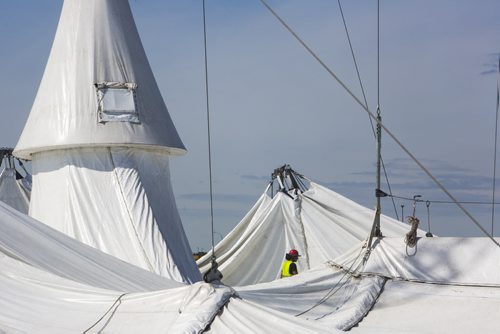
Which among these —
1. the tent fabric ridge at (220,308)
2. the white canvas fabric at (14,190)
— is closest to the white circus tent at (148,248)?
the tent fabric ridge at (220,308)

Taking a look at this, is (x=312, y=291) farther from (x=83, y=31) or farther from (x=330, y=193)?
(x=83, y=31)

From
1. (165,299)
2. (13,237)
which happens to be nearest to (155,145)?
(13,237)


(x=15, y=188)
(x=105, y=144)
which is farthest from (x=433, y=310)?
(x=15, y=188)

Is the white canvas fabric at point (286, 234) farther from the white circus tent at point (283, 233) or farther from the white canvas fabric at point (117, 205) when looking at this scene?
the white canvas fabric at point (117, 205)

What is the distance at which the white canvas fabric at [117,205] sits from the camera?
13562mm

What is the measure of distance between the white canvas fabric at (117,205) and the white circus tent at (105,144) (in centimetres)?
2

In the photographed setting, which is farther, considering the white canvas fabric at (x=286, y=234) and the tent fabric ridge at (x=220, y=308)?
the white canvas fabric at (x=286, y=234)

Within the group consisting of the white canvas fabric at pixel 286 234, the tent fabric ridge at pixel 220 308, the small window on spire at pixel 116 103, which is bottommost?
the white canvas fabric at pixel 286 234

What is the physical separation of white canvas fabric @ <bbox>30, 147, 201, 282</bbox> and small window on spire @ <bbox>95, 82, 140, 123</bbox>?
1.78ft

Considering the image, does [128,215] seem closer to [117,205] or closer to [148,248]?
[117,205]

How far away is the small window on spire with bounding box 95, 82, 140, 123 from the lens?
14.6m

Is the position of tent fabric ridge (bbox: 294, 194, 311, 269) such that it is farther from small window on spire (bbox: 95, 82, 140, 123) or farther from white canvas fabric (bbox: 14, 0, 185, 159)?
small window on spire (bbox: 95, 82, 140, 123)

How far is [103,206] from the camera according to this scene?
1405 cm

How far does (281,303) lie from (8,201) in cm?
1167
